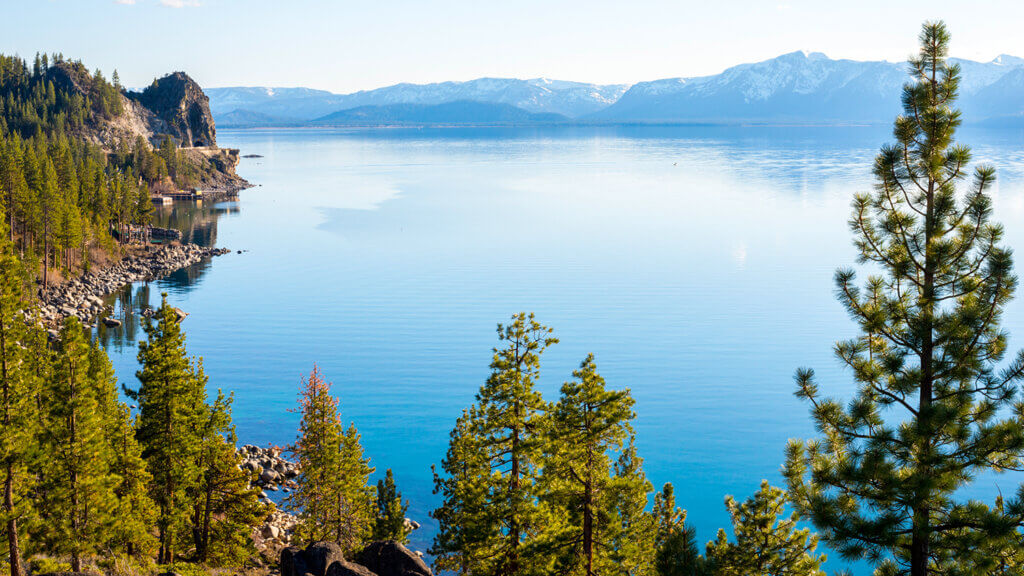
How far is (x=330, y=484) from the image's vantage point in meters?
41.0

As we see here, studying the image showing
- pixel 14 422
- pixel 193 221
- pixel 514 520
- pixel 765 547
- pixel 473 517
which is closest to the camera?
pixel 765 547

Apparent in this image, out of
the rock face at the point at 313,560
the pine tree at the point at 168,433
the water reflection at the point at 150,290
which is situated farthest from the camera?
the water reflection at the point at 150,290

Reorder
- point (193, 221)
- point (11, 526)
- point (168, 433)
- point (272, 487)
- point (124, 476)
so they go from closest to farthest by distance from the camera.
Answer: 1. point (11, 526)
2. point (124, 476)
3. point (168, 433)
4. point (272, 487)
5. point (193, 221)

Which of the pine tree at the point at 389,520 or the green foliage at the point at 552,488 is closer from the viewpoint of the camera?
the green foliage at the point at 552,488

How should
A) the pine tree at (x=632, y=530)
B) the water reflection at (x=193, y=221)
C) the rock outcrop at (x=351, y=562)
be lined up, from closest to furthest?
the pine tree at (x=632, y=530) → the rock outcrop at (x=351, y=562) → the water reflection at (x=193, y=221)

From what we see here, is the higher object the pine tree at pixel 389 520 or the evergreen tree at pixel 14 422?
the evergreen tree at pixel 14 422

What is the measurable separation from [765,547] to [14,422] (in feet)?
96.8

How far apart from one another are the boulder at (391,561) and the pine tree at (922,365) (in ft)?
73.4

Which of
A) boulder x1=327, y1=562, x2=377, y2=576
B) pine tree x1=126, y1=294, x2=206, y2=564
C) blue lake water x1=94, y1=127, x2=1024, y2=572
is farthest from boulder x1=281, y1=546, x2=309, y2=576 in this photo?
blue lake water x1=94, y1=127, x2=1024, y2=572

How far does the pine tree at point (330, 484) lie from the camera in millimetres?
40969

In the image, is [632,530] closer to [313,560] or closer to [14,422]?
→ [313,560]

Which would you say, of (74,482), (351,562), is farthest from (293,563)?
(74,482)

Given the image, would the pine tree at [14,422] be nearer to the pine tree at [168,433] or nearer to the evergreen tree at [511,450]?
the pine tree at [168,433]

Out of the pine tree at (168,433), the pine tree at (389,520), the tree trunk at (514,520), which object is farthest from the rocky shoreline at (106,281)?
the tree trunk at (514,520)
